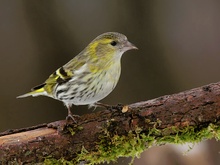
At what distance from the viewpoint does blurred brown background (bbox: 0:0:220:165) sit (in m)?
5.36

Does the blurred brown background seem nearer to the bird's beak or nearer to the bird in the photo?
the bird

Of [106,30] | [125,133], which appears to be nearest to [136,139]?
[125,133]

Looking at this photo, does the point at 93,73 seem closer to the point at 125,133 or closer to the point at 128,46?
the point at 128,46

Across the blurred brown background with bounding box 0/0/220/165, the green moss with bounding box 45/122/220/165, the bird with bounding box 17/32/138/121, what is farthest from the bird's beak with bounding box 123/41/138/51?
the blurred brown background with bounding box 0/0/220/165

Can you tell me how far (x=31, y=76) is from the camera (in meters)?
5.40

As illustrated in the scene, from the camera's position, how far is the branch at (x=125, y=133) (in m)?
2.47

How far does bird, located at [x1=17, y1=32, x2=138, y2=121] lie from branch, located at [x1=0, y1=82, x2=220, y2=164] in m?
0.29

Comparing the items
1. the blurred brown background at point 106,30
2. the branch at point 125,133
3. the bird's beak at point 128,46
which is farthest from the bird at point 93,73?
the blurred brown background at point 106,30

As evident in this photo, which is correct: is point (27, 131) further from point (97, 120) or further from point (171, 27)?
point (171, 27)

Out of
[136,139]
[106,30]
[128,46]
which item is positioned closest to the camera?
[136,139]

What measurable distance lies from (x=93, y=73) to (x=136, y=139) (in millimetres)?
527

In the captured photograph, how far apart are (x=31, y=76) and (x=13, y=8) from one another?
73cm

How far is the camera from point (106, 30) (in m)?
5.48

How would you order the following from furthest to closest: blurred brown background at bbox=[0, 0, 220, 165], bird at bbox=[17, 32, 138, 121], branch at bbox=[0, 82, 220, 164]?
blurred brown background at bbox=[0, 0, 220, 165]
bird at bbox=[17, 32, 138, 121]
branch at bbox=[0, 82, 220, 164]
